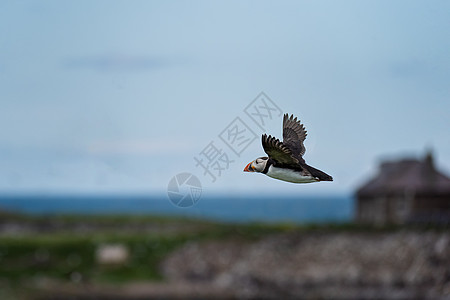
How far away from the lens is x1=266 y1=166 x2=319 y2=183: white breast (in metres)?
3.16

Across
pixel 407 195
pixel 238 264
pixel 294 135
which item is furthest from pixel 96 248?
pixel 294 135

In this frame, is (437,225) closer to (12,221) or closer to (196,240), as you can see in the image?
(196,240)

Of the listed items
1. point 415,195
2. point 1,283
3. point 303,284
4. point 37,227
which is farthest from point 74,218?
point 415,195

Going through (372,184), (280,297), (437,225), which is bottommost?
(280,297)

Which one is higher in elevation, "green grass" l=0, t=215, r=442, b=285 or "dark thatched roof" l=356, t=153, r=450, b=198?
"dark thatched roof" l=356, t=153, r=450, b=198

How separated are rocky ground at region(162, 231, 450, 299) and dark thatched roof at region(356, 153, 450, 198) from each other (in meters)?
6.10

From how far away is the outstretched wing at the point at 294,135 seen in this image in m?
3.54

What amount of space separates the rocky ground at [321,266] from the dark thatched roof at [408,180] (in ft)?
20.0

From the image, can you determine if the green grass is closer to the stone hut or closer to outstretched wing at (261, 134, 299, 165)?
the stone hut

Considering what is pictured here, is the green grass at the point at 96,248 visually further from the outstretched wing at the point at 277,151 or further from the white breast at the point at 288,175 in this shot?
the white breast at the point at 288,175

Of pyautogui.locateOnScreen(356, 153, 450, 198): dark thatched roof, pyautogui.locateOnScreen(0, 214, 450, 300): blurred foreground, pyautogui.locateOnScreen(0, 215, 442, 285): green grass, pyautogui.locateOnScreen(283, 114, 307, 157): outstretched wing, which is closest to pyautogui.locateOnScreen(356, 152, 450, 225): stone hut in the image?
pyautogui.locateOnScreen(356, 153, 450, 198): dark thatched roof

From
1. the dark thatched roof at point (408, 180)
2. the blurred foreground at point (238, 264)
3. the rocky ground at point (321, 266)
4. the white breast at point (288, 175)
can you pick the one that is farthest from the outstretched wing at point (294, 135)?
the dark thatched roof at point (408, 180)

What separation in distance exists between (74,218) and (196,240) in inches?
700

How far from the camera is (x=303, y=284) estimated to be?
59.1 m
